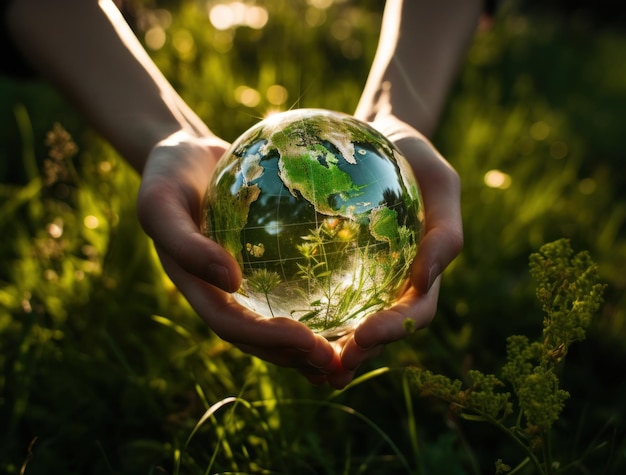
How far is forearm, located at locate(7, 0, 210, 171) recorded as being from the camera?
2.41m

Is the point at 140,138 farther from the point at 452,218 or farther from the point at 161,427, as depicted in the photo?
the point at 452,218

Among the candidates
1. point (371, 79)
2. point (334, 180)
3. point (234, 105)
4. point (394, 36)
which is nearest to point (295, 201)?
point (334, 180)

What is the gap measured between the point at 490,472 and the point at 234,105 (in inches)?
99.5

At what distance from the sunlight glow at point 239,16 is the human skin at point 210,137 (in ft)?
9.18

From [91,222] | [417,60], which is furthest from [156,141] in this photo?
[417,60]

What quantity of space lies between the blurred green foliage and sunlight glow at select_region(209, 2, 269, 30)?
0.78 m

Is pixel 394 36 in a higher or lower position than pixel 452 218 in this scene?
higher

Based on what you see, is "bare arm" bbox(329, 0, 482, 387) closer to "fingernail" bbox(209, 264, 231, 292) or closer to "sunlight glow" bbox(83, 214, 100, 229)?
"fingernail" bbox(209, 264, 231, 292)

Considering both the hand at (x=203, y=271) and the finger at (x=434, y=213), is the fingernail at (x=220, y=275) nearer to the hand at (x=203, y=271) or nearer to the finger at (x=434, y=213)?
the hand at (x=203, y=271)

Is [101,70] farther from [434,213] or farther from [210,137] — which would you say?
[434,213]

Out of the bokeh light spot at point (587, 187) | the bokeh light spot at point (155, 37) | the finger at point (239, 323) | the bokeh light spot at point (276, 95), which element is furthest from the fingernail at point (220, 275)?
the bokeh light spot at point (155, 37)

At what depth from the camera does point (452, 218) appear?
190 cm

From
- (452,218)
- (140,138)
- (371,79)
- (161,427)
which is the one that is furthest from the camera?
(371,79)

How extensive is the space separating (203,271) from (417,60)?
154 cm
